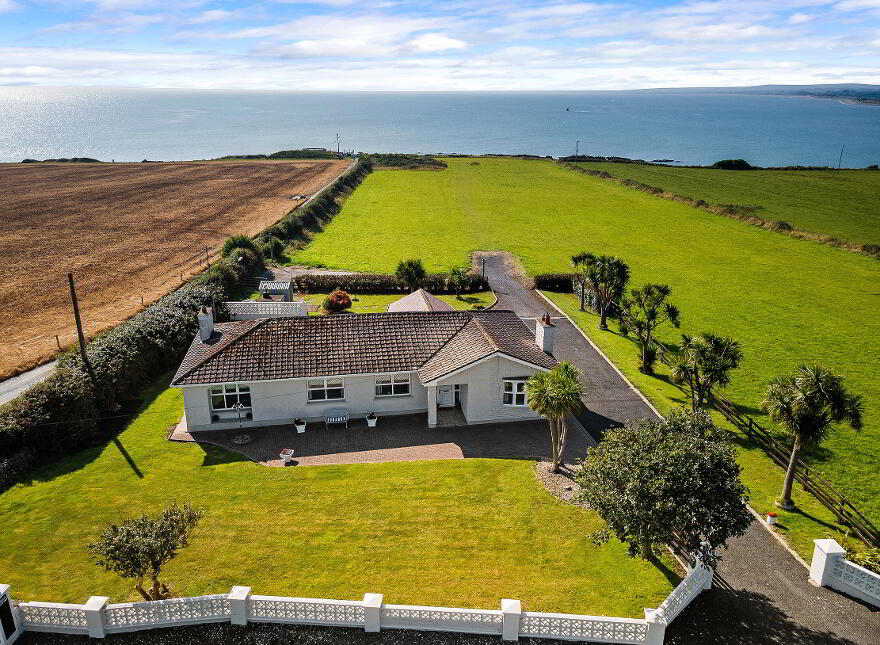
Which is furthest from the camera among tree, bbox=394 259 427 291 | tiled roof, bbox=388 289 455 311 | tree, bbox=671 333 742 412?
tree, bbox=394 259 427 291

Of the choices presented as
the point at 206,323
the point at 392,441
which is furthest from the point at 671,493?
the point at 206,323

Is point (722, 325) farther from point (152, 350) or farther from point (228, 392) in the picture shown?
point (152, 350)

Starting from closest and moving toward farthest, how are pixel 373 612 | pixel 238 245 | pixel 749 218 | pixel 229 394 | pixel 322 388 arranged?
1. pixel 373 612
2. pixel 229 394
3. pixel 322 388
4. pixel 238 245
5. pixel 749 218

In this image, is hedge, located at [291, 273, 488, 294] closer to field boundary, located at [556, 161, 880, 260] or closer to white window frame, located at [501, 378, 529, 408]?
white window frame, located at [501, 378, 529, 408]

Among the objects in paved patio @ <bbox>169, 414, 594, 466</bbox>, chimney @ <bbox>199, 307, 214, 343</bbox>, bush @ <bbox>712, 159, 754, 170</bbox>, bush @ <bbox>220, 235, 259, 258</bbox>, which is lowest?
paved patio @ <bbox>169, 414, 594, 466</bbox>

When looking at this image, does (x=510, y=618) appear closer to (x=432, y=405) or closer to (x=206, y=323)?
(x=432, y=405)

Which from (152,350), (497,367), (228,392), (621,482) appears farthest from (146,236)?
(621,482)

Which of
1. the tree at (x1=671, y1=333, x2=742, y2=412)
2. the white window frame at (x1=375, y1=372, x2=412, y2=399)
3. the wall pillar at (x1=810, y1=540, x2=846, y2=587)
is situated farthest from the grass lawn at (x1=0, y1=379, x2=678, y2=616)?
the tree at (x1=671, y1=333, x2=742, y2=412)

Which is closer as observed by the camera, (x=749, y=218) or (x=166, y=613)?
(x=166, y=613)
